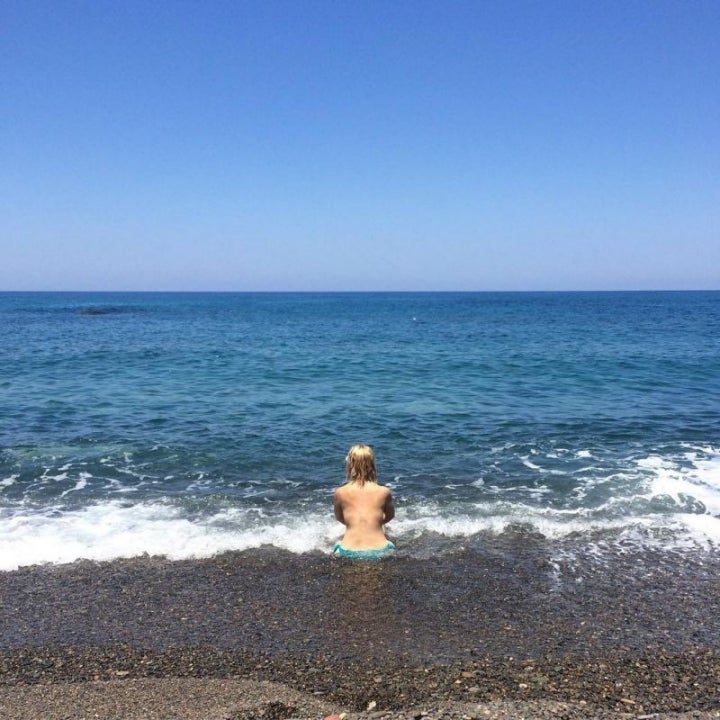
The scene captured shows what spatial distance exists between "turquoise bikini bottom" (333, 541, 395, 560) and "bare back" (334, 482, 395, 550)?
46mm

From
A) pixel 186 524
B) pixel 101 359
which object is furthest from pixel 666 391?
pixel 101 359

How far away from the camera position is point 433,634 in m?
6.37

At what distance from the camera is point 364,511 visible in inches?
325

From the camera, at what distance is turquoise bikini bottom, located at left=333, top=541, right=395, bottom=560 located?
8.14 metres

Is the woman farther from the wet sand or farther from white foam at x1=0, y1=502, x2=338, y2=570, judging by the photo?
white foam at x1=0, y1=502, x2=338, y2=570

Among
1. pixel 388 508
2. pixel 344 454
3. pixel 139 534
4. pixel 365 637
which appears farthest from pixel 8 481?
pixel 365 637

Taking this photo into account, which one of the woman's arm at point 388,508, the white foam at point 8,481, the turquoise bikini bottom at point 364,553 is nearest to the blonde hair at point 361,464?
the woman's arm at point 388,508

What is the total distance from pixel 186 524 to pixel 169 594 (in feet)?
7.88

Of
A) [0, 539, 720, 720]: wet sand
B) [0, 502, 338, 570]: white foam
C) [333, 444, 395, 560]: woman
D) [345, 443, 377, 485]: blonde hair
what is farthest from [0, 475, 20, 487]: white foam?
[345, 443, 377, 485]: blonde hair

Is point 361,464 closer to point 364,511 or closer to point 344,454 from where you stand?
point 364,511

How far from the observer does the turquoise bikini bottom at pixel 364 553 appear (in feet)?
26.7

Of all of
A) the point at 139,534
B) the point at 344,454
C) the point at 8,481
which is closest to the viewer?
the point at 139,534

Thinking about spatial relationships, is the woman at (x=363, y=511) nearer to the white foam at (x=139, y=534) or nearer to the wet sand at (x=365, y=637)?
the wet sand at (x=365, y=637)

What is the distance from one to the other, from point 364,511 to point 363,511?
1 centimetres
